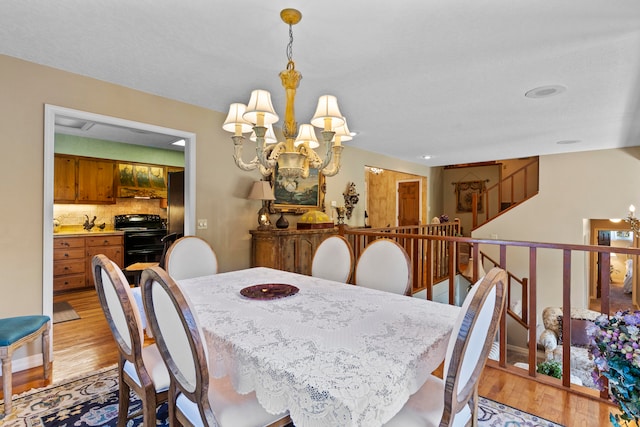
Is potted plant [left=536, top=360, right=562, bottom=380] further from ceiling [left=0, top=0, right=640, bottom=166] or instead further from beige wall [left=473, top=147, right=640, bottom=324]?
beige wall [left=473, top=147, right=640, bottom=324]

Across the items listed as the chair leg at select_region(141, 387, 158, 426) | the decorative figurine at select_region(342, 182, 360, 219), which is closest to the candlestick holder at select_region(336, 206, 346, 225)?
the decorative figurine at select_region(342, 182, 360, 219)

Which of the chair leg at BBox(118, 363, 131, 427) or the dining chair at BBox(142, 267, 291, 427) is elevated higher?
the dining chair at BBox(142, 267, 291, 427)

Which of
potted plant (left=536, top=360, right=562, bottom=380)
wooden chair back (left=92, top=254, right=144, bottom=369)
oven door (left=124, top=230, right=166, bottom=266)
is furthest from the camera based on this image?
oven door (left=124, top=230, right=166, bottom=266)

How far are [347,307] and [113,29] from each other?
232cm

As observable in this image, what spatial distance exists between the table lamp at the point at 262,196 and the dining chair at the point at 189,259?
1.14 meters

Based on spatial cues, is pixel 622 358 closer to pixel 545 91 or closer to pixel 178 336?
pixel 178 336

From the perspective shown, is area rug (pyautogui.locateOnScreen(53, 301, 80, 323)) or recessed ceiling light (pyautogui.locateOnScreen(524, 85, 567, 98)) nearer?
recessed ceiling light (pyautogui.locateOnScreen(524, 85, 567, 98))

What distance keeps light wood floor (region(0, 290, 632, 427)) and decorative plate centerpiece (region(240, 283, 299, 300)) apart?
1524 mm

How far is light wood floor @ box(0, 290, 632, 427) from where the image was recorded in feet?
6.30

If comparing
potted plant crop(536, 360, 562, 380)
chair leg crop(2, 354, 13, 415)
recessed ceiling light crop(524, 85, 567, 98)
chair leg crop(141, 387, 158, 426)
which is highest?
recessed ceiling light crop(524, 85, 567, 98)

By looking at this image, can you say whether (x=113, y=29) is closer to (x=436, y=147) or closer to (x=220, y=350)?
(x=220, y=350)

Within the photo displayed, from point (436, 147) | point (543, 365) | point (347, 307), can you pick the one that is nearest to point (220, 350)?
point (347, 307)

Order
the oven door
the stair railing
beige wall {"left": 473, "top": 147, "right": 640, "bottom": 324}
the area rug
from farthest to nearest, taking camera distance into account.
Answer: the stair railing < beige wall {"left": 473, "top": 147, "right": 640, "bottom": 324} < the oven door < the area rug

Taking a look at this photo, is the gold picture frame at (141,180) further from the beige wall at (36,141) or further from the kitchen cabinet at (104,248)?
the beige wall at (36,141)
